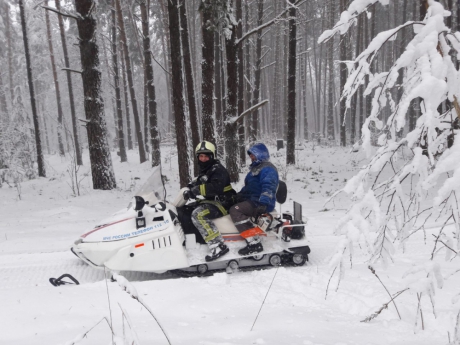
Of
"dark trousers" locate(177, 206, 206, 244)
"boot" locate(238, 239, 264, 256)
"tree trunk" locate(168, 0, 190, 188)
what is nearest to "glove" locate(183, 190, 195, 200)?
"dark trousers" locate(177, 206, 206, 244)

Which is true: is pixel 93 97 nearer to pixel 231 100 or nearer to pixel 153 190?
pixel 231 100

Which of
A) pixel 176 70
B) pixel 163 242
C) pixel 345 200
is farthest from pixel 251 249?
pixel 176 70

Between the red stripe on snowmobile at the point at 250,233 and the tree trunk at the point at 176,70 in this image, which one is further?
the tree trunk at the point at 176,70

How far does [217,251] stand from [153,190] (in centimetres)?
138

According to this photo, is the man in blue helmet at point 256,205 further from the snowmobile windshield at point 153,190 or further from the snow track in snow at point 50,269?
the snowmobile windshield at point 153,190

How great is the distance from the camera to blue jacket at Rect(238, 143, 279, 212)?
16.0 ft

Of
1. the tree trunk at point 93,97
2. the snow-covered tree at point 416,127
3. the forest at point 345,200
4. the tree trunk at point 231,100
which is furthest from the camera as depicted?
the tree trunk at point 231,100

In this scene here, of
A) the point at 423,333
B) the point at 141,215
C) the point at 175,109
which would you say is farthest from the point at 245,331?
the point at 175,109

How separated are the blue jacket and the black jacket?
365mm

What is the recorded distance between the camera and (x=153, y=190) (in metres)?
5.28

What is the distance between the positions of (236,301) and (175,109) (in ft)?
22.7

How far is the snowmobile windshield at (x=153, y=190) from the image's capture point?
5098 millimetres

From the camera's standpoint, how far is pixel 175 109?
9.73 metres

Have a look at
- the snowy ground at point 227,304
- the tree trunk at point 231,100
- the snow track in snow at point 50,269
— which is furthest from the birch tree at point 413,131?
the tree trunk at point 231,100
